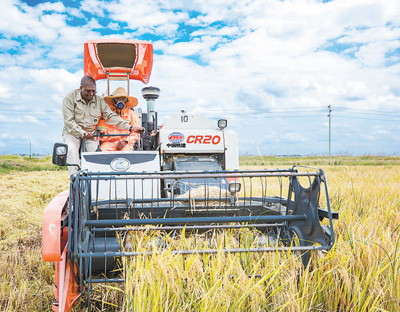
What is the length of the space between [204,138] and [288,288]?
135 inches

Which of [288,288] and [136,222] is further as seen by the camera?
[136,222]

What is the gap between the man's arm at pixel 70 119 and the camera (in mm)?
5355

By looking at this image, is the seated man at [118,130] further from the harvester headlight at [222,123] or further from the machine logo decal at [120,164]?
the harvester headlight at [222,123]

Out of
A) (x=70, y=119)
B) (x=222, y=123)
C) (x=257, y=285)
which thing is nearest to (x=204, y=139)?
(x=222, y=123)

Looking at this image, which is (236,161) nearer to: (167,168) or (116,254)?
(167,168)

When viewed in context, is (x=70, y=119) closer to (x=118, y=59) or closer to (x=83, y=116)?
(x=83, y=116)

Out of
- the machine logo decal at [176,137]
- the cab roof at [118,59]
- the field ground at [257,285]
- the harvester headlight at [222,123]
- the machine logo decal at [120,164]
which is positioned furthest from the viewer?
the cab roof at [118,59]

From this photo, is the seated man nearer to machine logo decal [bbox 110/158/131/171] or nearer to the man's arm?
the man's arm

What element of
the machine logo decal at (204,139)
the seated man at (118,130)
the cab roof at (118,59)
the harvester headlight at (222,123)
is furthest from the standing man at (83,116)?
the harvester headlight at (222,123)

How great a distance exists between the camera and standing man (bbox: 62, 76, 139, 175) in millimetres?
5383

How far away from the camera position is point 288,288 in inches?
94.1

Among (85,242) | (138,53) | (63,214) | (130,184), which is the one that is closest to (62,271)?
(85,242)

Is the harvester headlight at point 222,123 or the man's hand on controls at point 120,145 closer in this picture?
the man's hand on controls at point 120,145

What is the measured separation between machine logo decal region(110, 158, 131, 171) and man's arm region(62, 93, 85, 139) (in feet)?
3.15
